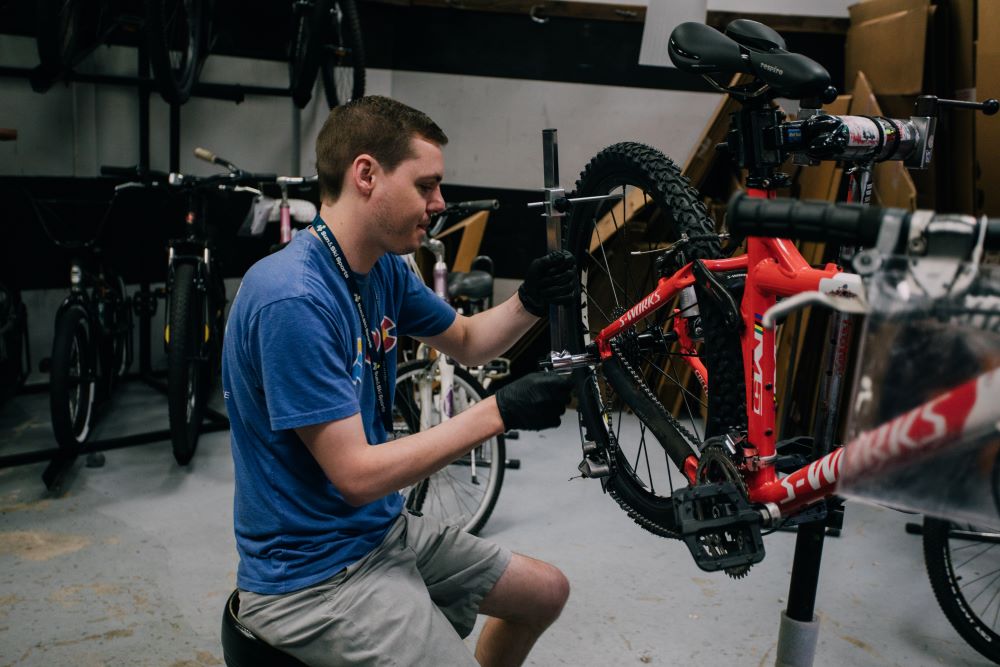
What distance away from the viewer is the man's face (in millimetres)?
1456

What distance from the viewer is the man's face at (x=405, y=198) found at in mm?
1456

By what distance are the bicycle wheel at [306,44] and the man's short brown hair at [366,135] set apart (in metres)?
2.63

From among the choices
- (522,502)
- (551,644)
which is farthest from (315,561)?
(522,502)

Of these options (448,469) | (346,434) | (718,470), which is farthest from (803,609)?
(448,469)

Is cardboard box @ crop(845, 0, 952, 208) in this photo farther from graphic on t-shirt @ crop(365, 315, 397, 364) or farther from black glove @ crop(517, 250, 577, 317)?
graphic on t-shirt @ crop(365, 315, 397, 364)

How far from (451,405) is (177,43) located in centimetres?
238

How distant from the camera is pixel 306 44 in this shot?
4051 millimetres

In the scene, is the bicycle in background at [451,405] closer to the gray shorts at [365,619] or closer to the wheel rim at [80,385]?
the wheel rim at [80,385]

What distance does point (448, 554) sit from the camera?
158 cm

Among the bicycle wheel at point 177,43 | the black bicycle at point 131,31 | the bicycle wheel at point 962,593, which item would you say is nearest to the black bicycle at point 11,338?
the black bicycle at point 131,31

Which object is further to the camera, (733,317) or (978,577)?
(978,577)

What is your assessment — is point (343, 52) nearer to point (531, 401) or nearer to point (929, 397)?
point (531, 401)

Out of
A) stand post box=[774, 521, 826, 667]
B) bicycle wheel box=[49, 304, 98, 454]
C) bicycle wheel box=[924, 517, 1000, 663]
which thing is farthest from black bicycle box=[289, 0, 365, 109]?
stand post box=[774, 521, 826, 667]

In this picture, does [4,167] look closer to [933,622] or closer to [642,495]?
[642,495]
